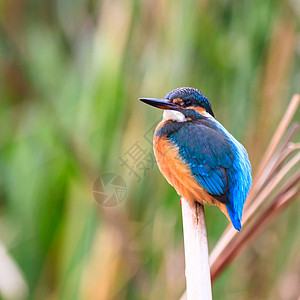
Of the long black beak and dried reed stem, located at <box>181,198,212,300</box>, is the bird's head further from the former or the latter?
dried reed stem, located at <box>181,198,212,300</box>

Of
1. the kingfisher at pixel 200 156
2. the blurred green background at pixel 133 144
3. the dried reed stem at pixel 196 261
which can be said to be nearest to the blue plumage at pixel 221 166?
the kingfisher at pixel 200 156

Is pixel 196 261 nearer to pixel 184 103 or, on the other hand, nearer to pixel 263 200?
pixel 263 200

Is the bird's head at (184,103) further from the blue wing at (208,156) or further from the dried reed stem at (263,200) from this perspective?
the dried reed stem at (263,200)

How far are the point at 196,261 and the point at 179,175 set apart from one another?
37cm

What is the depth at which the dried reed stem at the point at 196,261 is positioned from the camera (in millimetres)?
897

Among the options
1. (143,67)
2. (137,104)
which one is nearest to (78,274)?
(137,104)

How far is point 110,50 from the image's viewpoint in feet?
5.68

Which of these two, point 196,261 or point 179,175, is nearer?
point 196,261

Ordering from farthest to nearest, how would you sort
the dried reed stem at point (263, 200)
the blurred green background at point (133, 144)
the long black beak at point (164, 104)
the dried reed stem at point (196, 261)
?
the blurred green background at point (133, 144)
the long black beak at point (164, 104)
the dried reed stem at point (263, 200)
the dried reed stem at point (196, 261)

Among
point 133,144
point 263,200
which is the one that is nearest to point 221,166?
point 263,200

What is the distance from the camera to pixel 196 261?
3.02 ft

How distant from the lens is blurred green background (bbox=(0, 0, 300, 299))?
1.67 metres

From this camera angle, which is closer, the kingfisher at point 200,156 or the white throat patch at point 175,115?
the kingfisher at point 200,156

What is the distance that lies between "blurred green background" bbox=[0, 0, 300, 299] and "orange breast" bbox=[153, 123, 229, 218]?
0.33 m
